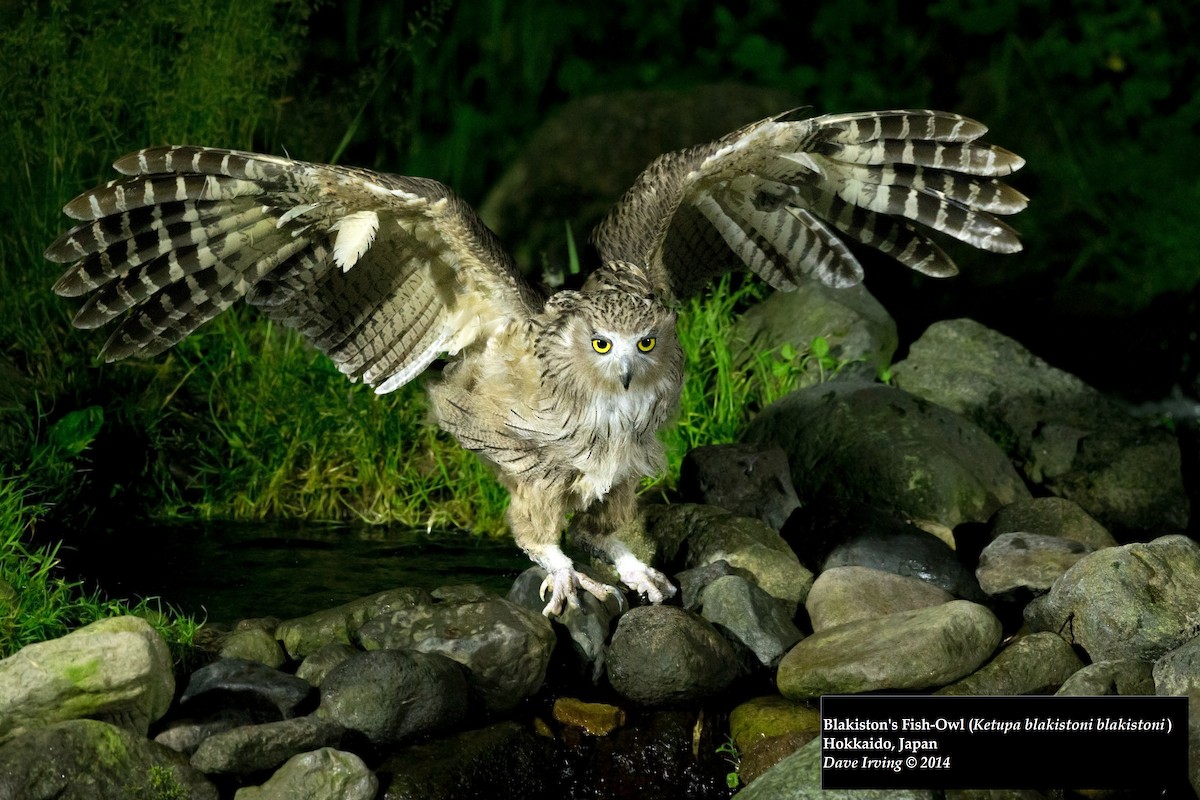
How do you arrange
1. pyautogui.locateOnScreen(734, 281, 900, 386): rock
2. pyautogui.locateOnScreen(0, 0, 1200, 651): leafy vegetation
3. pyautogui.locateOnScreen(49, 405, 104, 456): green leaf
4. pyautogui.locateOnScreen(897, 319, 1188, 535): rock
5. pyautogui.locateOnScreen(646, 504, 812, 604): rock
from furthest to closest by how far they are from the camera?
pyautogui.locateOnScreen(734, 281, 900, 386): rock → pyautogui.locateOnScreen(0, 0, 1200, 651): leafy vegetation → pyautogui.locateOnScreen(897, 319, 1188, 535): rock → pyautogui.locateOnScreen(49, 405, 104, 456): green leaf → pyautogui.locateOnScreen(646, 504, 812, 604): rock

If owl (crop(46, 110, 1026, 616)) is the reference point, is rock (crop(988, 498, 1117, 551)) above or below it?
below

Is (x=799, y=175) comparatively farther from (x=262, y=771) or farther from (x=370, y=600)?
(x=262, y=771)

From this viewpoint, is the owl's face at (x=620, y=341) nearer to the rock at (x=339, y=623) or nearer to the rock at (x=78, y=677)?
the rock at (x=339, y=623)

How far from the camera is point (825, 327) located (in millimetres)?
6676

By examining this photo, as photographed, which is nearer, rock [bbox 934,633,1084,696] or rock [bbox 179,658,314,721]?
rock [bbox 179,658,314,721]

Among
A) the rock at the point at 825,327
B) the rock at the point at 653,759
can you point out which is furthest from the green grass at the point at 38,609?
the rock at the point at 825,327

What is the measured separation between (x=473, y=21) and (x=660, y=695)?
7.01 metres

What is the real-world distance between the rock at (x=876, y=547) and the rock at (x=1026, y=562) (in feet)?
0.33

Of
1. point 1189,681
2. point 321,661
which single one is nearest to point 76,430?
point 321,661

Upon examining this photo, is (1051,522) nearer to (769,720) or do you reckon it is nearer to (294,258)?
(769,720)

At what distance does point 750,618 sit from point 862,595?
401mm

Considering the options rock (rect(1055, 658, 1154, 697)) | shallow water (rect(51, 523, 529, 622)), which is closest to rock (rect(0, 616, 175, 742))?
shallow water (rect(51, 523, 529, 622))

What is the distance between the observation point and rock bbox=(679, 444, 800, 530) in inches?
209

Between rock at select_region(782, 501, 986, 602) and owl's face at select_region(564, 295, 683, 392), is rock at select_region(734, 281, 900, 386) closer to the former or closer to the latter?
rock at select_region(782, 501, 986, 602)
